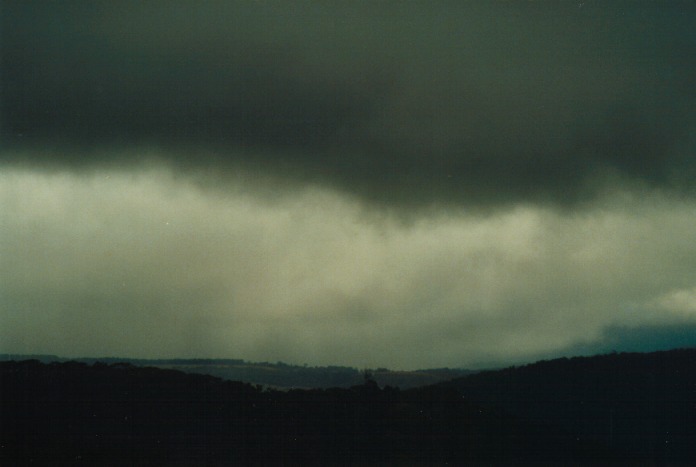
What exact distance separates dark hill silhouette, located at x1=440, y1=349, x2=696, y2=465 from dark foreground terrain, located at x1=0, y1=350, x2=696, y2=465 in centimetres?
14

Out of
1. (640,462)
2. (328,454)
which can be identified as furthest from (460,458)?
(640,462)

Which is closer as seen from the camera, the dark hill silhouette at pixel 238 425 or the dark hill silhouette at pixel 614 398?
the dark hill silhouette at pixel 238 425

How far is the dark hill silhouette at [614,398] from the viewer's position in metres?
65.6

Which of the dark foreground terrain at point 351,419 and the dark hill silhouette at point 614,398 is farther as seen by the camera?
the dark hill silhouette at point 614,398

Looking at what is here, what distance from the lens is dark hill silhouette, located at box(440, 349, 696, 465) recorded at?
2584 inches

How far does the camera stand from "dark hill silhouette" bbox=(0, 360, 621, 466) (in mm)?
50344

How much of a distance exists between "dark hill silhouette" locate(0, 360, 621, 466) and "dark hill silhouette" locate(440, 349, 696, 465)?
210cm

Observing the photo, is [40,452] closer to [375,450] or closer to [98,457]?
[98,457]

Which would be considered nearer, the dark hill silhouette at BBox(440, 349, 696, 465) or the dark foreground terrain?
the dark foreground terrain

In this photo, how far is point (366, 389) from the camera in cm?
6919

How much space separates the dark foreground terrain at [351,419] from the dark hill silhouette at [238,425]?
0.42 feet

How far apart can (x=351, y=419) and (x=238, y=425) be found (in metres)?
11.0

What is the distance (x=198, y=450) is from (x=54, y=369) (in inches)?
722

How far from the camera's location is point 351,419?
207 ft
